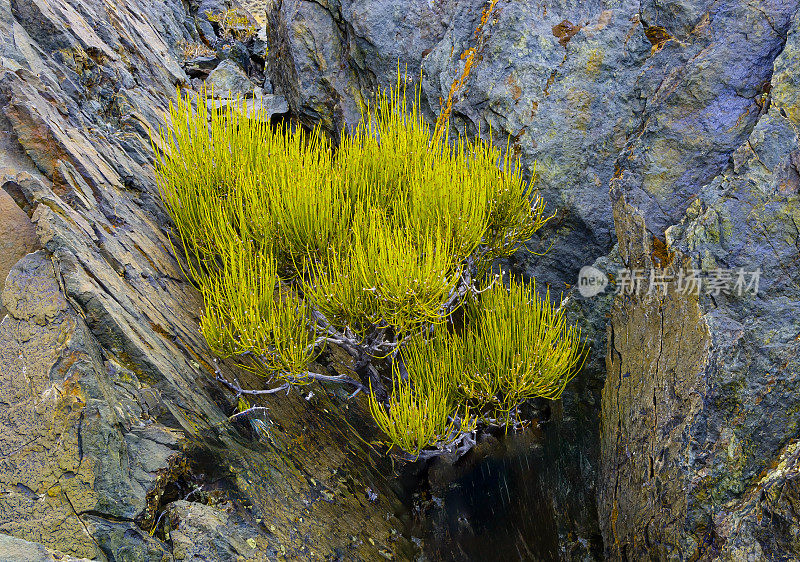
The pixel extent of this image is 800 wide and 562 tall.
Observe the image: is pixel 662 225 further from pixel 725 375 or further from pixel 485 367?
pixel 485 367

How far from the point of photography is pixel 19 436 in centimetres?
293

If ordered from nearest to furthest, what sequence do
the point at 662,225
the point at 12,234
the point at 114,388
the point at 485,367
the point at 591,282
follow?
the point at 114,388
the point at 12,234
the point at 662,225
the point at 485,367
the point at 591,282

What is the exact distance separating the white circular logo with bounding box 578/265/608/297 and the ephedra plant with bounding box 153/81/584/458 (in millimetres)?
472

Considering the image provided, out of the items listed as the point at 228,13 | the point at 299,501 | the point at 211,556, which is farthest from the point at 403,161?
the point at 228,13

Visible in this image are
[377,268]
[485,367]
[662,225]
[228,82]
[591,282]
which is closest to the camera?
[377,268]

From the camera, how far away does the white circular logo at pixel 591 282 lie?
495 centimetres

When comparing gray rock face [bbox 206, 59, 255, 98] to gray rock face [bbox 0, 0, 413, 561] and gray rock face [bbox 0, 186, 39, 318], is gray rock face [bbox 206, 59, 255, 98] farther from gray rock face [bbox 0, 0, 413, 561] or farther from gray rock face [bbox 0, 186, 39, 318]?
gray rock face [bbox 0, 186, 39, 318]

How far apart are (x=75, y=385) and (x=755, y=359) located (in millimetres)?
3687

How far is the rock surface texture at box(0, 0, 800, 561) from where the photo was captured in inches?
121

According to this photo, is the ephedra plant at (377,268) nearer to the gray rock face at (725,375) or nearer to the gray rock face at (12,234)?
the gray rock face at (725,375)

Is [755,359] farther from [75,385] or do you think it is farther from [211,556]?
[75,385]

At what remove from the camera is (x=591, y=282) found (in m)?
5.04

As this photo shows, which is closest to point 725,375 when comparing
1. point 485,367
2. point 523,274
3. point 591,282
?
point 485,367

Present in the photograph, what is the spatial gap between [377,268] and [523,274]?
2.12 m
